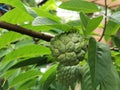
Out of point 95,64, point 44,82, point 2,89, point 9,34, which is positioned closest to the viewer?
point 95,64

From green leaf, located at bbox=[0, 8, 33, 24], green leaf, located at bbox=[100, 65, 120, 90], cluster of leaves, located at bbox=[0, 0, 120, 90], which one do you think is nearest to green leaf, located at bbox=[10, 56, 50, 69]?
cluster of leaves, located at bbox=[0, 0, 120, 90]

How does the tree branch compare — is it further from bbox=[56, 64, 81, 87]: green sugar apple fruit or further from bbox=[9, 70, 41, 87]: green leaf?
bbox=[9, 70, 41, 87]: green leaf

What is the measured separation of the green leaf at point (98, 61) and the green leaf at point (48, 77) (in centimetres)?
24

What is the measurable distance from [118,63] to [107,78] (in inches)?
8.9

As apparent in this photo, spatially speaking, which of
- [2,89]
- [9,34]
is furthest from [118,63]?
[2,89]

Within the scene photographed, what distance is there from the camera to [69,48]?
75 centimetres

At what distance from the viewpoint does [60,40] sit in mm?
791

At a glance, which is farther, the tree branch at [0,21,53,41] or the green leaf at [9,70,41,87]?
the green leaf at [9,70,41,87]

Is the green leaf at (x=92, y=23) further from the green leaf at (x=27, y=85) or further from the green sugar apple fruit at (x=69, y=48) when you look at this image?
the green leaf at (x=27, y=85)

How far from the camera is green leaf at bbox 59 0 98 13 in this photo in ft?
2.72

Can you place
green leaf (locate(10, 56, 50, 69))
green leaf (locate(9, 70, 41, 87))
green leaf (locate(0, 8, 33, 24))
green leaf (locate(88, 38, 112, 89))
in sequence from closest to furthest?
green leaf (locate(88, 38, 112, 89)) < green leaf (locate(0, 8, 33, 24)) < green leaf (locate(10, 56, 50, 69)) < green leaf (locate(9, 70, 41, 87))

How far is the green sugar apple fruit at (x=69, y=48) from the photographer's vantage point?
752 mm

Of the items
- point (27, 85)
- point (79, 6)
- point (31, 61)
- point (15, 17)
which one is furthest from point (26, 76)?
point (79, 6)

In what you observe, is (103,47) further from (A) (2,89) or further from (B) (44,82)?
(A) (2,89)
